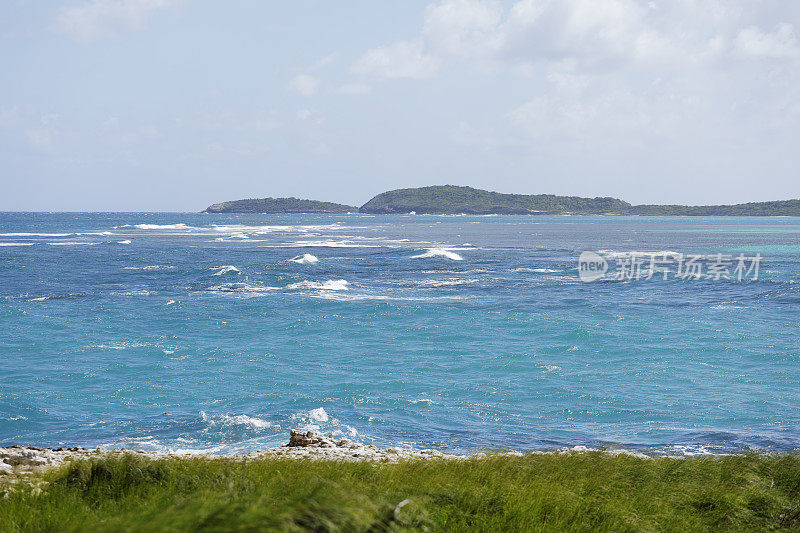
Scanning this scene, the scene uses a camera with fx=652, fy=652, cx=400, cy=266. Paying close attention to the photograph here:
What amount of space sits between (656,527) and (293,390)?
1367 cm

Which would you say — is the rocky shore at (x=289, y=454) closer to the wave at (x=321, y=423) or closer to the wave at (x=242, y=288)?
the wave at (x=321, y=423)

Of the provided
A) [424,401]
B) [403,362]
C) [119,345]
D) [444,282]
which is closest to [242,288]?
[444,282]

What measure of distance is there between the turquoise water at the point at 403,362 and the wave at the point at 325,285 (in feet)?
1.35

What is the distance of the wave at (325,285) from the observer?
132 ft

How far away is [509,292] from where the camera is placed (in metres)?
38.2

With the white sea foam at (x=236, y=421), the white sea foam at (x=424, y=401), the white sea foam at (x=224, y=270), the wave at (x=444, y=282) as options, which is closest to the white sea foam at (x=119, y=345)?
the white sea foam at (x=236, y=421)

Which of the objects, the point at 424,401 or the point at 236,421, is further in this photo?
the point at 424,401

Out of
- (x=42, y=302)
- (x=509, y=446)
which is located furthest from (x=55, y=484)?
(x=42, y=302)

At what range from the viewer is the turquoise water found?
51.9 feet

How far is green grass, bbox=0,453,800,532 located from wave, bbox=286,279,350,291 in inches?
1193

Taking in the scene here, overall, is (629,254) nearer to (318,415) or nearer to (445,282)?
(445,282)

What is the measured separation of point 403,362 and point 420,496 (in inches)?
626

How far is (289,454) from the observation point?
11789 mm

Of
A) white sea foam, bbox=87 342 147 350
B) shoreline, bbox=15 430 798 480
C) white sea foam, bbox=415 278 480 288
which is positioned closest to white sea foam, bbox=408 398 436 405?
shoreline, bbox=15 430 798 480
